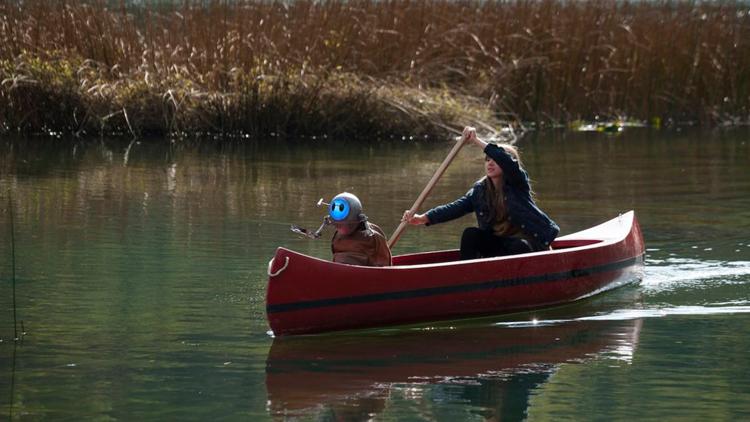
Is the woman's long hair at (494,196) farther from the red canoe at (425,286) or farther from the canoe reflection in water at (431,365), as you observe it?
the canoe reflection in water at (431,365)

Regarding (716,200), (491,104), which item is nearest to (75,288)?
(716,200)

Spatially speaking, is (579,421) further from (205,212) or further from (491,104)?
(491,104)

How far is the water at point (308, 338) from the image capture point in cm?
673

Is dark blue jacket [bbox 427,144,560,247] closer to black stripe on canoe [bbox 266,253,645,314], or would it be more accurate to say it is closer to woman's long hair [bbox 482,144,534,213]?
woman's long hair [bbox 482,144,534,213]

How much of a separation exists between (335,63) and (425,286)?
1187 centimetres

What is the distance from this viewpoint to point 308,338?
320 inches

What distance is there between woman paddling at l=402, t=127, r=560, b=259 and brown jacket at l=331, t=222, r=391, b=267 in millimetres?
720

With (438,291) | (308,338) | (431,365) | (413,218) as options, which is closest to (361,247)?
(438,291)

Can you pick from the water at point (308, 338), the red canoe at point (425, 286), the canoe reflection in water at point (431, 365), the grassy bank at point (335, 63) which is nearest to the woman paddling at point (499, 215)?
the red canoe at point (425, 286)

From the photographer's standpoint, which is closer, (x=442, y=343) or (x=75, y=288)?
(x=442, y=343)

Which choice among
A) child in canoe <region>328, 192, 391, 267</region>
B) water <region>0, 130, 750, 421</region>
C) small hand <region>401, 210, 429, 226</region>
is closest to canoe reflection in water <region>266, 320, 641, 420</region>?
water <region>0, 130, 750, 421</region>

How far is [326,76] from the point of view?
1953 centimetres

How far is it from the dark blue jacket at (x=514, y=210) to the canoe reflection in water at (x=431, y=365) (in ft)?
2.13

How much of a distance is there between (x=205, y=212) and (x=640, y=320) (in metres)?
5.00
